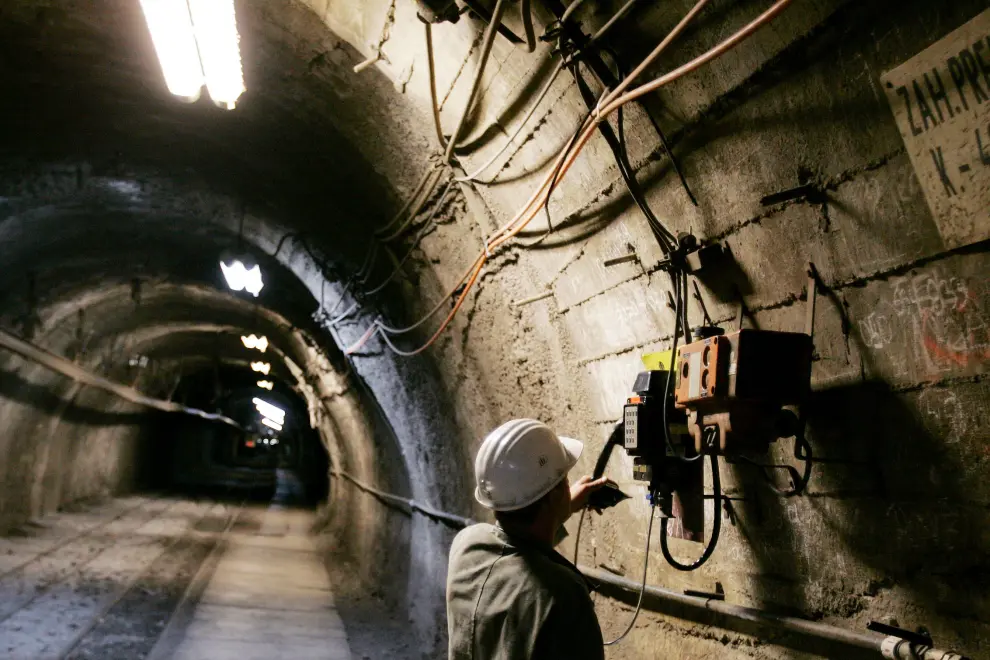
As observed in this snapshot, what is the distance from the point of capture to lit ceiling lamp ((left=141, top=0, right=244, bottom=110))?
3.35 m

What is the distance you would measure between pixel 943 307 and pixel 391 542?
25.3ft

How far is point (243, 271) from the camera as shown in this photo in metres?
7.81

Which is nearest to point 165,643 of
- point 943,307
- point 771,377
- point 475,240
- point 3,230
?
point 3,230

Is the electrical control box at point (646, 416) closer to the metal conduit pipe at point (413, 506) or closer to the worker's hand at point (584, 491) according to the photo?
the worker's hand at point (584, 491)

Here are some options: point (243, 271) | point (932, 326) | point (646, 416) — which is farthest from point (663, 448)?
point (243, 271)

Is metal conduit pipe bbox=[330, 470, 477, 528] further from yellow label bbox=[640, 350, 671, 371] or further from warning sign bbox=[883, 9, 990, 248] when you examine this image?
warning sign bbox=[883, 9, 990, 248]

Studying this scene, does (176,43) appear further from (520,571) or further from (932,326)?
(932,326)

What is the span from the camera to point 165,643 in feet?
21.0

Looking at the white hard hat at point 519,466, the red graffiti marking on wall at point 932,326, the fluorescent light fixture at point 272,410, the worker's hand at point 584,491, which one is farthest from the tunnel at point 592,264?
the fluorescent light fixture at point 272,410

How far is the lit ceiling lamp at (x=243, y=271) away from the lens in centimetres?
777

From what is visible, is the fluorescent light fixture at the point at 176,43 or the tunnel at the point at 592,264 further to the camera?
the fluorescent light fixture at the point at 176,43

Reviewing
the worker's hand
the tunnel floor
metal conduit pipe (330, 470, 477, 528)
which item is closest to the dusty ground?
the tunnel floor

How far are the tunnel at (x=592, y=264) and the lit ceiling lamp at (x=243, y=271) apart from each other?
1.9 inches

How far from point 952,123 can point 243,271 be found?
283 inches
